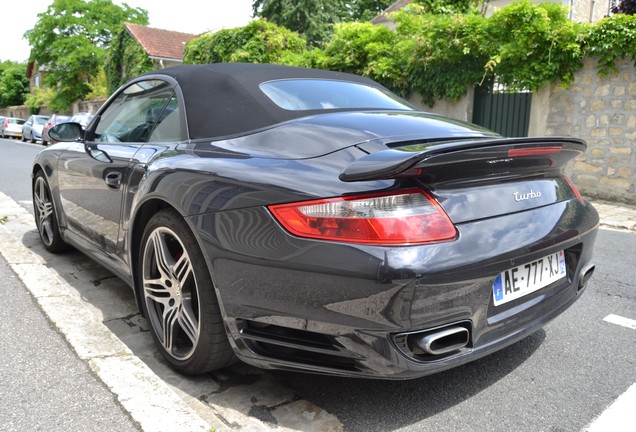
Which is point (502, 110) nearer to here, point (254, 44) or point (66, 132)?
point (66, 132)

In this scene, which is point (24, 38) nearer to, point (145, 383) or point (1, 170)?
point (1, 170)

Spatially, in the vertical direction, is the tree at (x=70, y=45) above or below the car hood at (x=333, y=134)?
above

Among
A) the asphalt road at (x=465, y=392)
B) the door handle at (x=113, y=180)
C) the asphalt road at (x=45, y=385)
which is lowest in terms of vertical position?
the asphalt road at (x=465, y=392)

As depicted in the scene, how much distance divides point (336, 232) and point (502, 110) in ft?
31.2

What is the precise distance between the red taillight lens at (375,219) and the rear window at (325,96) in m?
0.91

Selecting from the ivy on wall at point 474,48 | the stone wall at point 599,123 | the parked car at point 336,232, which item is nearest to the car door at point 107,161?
the parked car at point 336,232

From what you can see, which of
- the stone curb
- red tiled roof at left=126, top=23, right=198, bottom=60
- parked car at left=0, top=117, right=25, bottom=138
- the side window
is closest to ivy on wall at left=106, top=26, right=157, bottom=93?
red tiled roof at left=126, top=23, right=198, bottom=60

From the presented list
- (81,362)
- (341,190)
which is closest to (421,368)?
(341,190)

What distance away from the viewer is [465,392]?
2.32 metres

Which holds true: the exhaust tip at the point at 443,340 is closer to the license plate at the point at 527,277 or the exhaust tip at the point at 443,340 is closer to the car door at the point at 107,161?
the license plate at the point at 527,277

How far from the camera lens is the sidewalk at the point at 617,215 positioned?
6879mm

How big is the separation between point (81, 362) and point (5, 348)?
19.9 inches

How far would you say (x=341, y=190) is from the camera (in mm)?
1847

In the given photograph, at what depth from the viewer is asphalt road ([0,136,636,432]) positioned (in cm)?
212
